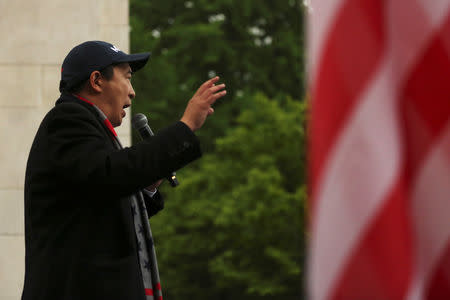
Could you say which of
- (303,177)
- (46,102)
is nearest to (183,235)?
(303,177)

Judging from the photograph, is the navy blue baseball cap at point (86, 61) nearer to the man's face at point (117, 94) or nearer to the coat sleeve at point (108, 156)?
the man's face at point (117, 94)

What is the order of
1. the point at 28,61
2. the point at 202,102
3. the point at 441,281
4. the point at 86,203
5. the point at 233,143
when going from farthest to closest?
the point at 233,143
the point at 28,61
the point at 86,203
the point at 202,102
the point at 441,281

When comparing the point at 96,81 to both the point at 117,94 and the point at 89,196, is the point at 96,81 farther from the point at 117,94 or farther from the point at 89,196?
the point at 89,196

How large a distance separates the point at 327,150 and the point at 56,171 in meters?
1.91

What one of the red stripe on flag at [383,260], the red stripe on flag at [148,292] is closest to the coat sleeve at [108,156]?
the red stripe on flag at [148,292]

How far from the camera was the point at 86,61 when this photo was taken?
4352 mm

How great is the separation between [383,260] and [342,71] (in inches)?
17.9

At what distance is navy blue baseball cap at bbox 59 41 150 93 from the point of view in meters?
4.34

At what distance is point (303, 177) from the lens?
34.7 meters

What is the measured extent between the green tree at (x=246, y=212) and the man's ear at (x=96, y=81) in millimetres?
28317

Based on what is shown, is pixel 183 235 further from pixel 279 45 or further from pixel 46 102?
pixel 46 102

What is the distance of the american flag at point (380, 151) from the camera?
2289mm

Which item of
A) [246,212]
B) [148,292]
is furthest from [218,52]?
[148,292]

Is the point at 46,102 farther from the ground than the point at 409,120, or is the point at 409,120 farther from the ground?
the point at 46,102
